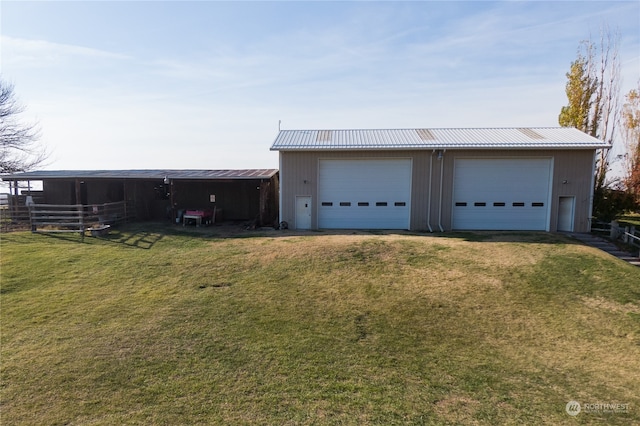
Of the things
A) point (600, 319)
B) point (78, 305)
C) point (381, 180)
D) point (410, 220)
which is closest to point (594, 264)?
point (600, 319)

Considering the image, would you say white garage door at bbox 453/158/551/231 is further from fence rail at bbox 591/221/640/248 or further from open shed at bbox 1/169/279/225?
open shed at bbox 1/169/279/225

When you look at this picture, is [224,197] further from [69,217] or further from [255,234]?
[69,217]

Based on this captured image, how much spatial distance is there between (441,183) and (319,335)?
11455mm

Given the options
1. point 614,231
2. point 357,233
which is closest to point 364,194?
point 357,233

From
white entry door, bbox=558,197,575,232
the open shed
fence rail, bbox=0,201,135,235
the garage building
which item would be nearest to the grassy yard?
fence rail, bbox=0,201,135,235

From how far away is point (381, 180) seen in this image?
651 inches

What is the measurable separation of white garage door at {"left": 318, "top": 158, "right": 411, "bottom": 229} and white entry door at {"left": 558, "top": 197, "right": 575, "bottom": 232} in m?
6.80

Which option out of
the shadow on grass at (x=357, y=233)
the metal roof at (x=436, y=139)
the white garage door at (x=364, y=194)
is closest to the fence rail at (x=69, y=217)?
the shadow on grass at (x=357, y=233)

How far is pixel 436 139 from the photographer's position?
17.0 metres

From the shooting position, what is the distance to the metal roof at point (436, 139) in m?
15.8

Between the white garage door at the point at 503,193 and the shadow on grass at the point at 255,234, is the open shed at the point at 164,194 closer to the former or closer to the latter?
the shadow on grass at the point at 255,234

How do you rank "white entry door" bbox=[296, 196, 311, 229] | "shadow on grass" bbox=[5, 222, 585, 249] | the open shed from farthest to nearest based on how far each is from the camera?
the open shed
"white entry door" bbox=[296, 196, 311, 229]
"shadow on grass" bbox=[5, 222, 585, 249]

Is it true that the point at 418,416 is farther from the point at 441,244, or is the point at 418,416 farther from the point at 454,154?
the point at 454,154

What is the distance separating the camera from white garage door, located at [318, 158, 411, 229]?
1648 cm
